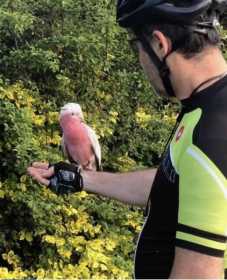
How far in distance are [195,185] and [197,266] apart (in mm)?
200

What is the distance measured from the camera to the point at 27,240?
3.80 metres

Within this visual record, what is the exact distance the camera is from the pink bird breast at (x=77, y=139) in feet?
9.94

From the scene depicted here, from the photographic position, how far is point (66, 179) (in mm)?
2441

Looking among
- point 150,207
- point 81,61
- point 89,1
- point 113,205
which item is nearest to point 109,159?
point 113,205

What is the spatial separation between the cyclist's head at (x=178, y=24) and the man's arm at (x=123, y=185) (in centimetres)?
73

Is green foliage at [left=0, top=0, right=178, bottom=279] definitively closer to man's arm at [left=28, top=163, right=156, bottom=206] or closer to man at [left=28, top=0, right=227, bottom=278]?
man's arm at [left=28, top=163, right=156, bottom=206]

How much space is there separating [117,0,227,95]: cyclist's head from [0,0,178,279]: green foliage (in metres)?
1.93

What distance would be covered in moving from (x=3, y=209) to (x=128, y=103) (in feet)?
4.20

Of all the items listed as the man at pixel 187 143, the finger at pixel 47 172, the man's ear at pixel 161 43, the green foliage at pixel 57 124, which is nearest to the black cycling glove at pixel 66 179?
the finger at pixel 47 172

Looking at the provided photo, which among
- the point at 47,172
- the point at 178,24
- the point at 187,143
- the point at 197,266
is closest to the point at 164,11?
the point at 178,24

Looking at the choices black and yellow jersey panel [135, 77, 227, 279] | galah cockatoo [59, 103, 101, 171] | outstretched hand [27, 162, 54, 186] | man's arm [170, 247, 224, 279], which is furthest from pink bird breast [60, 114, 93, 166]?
man's arm [170, 247, 224, 279]

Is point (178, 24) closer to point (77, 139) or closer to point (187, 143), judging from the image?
point (187, 143)

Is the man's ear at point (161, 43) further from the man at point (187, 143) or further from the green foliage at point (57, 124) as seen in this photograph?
the green foliage at point (57, 124)

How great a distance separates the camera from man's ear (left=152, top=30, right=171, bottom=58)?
1674 mm
